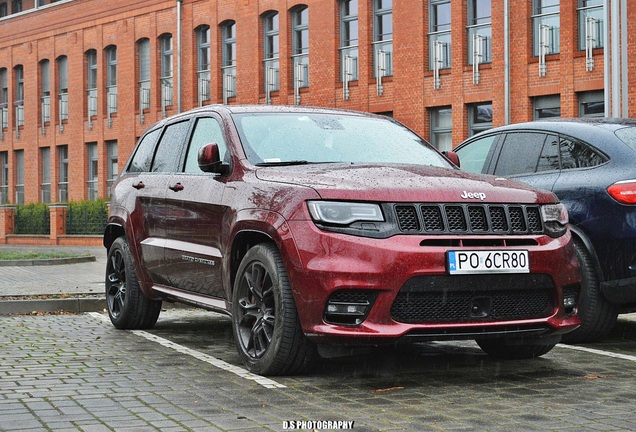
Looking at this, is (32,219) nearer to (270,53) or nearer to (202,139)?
(270,53)

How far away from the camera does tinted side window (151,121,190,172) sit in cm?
849

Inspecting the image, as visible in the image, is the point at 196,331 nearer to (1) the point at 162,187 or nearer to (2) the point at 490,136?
(1) the point at 162,187

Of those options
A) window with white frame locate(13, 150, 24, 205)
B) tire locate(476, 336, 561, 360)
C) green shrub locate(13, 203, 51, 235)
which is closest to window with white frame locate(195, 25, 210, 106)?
green shrub locate(13, 203, 51, 235)

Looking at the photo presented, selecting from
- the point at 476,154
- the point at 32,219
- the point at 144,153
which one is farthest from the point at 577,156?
the point at 32,219

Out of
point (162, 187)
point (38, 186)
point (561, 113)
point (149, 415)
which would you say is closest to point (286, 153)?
point (162, 187)

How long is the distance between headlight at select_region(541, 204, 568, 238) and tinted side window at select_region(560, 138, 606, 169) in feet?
4.60

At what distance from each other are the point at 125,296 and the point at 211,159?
2.47 metres

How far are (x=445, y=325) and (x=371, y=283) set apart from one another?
1.62 ft

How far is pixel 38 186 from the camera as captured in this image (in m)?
46.2

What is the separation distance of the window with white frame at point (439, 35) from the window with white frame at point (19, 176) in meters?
23.7

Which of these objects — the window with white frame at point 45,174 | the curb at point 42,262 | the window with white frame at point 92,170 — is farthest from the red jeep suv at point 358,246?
the window with white frame at point 45,174

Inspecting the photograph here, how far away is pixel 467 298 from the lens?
6094 millimetres

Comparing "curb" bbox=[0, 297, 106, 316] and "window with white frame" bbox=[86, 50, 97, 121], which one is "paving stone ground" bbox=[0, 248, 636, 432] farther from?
"window with white frame" bbox=[86, 50, 97, 121]

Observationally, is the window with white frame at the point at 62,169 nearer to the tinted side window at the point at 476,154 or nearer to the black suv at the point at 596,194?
the tinted side window at the point at 476,154
